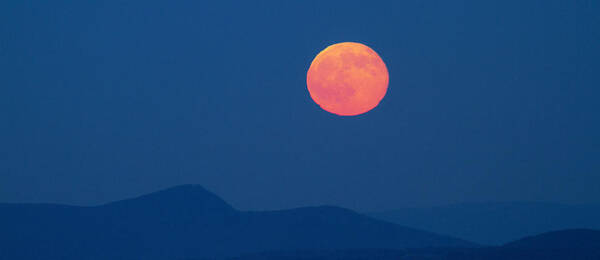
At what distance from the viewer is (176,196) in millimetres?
136875

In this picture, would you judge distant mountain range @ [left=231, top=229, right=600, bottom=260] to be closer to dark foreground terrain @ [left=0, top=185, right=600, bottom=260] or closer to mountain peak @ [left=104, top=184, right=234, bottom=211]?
dark foreground terrain @ [left=0, top=185, right=600, bottom=260]

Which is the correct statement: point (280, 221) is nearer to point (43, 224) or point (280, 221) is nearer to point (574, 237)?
point (43, 224)

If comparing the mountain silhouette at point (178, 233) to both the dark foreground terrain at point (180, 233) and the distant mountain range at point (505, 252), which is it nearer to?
the dark foreground terrain at point (180, 233)

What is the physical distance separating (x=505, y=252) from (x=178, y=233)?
70.6 meters

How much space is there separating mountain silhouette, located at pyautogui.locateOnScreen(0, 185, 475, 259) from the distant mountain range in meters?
26.6

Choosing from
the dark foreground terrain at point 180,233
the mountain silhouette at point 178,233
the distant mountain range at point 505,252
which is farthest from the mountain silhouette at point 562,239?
the mountain silhouette at point 178,233

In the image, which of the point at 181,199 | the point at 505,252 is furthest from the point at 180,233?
the point at 505,252

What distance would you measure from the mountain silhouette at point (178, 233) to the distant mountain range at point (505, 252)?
1047 inches

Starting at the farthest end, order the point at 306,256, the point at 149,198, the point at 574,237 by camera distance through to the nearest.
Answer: the point at 149,198 < the point at 574,237 < the point at 306,256

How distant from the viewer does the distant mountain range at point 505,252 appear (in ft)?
206

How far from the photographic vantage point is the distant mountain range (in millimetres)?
62781

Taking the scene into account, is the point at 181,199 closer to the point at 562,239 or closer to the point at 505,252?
the point at 562,239

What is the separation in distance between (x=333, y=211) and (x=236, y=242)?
19592 millimetres

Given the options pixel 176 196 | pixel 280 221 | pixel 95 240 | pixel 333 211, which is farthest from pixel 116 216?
pixel 333 211
